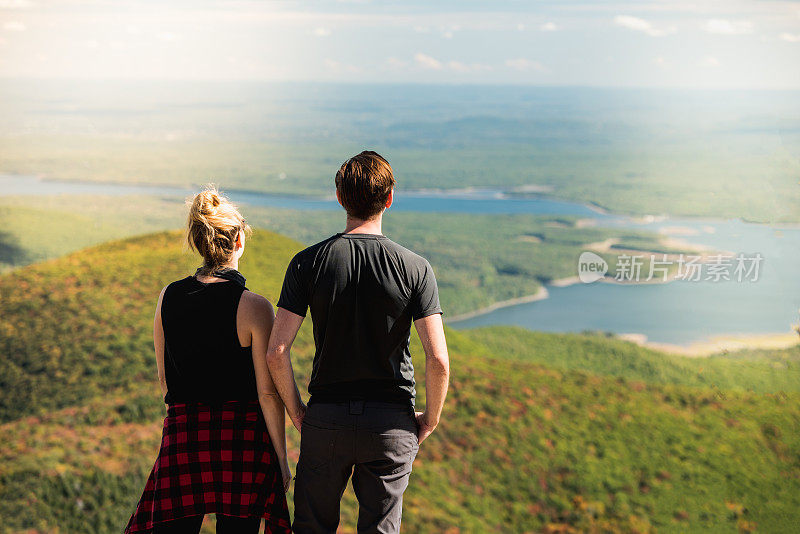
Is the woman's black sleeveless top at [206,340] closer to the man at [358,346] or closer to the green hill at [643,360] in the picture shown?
the man at [358,346]

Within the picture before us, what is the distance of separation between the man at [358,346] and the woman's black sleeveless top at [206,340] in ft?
0.44

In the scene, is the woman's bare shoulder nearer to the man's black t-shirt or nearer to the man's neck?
the man's black t-shirt

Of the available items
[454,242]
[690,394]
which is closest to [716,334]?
[690,394]

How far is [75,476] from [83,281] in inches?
114

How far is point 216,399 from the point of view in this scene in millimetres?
2395

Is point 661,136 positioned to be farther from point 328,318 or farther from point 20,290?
point 328,318

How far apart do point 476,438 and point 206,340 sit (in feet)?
14.5

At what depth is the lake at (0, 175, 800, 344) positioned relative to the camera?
10031 mm

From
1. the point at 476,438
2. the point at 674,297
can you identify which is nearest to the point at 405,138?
the point at 674,297

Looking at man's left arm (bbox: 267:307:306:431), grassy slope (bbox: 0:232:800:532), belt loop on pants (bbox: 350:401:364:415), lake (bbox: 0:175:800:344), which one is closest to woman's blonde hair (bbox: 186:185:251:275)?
man's left arm (bbox: 267:307:306:431)

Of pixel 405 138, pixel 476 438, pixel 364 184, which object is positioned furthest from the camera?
pixel 405 138

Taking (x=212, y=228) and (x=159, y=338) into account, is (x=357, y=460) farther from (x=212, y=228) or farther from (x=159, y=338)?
(x=212, y=228)

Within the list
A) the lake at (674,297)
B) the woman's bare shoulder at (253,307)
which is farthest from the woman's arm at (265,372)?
the lake at (674,297)

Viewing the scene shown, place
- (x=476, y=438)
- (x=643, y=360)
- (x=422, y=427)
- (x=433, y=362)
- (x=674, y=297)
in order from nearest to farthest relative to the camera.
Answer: (x=433, y=362), (x=422, y=427), (x=476, y=438), (x=643, y=360), (x=674, y=297)
